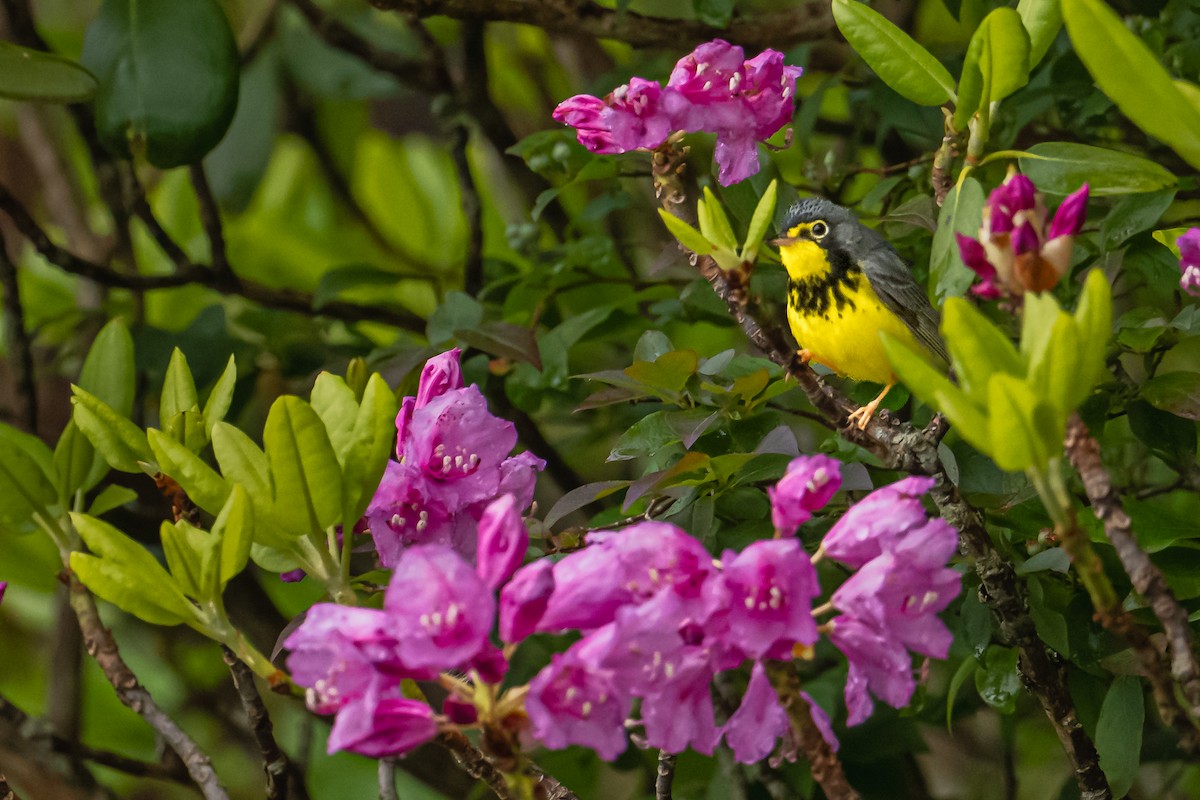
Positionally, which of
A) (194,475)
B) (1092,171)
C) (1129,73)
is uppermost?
(1129,73)

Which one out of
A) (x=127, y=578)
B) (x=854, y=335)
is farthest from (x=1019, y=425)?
(x=854, y=335)

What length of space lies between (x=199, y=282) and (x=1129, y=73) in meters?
1.17

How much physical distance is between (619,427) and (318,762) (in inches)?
27.8

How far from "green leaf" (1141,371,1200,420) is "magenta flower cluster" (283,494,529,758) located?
593 millimetres

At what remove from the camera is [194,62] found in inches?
54.5

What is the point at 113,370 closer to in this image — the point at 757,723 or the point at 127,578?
the point at 127,578

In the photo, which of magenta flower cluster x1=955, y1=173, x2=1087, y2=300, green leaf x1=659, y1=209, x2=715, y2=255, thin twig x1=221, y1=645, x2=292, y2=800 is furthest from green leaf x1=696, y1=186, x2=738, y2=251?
thin twig x1=221, y1=645, x2=292, y2=800

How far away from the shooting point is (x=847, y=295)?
4.80ft

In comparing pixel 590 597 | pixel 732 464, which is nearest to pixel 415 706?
pixel 590 597

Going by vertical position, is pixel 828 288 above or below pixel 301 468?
below

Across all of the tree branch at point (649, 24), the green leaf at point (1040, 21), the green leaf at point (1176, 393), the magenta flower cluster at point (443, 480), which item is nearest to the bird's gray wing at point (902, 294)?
the tree branch at point (649, 24)

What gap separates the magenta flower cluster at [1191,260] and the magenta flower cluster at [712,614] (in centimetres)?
33

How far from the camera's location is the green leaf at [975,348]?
57 centimetres

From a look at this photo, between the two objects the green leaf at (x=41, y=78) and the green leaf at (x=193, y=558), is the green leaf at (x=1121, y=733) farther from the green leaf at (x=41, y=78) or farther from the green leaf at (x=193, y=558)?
the green leaf at (x=41, y=78)
